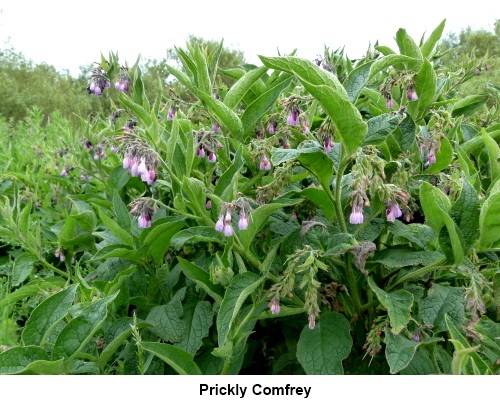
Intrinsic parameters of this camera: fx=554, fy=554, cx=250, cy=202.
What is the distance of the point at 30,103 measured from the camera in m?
17.0

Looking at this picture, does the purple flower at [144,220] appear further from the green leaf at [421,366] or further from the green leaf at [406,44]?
the green leaf at [406,44]

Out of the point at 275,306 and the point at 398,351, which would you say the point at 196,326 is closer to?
the point at 275,306

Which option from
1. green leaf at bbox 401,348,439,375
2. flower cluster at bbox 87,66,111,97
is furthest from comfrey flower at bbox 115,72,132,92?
green leaf at bbox 401,348,439,375

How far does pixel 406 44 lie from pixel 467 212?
0.75 metres

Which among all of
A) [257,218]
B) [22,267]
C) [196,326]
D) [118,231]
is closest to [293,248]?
[257,218]

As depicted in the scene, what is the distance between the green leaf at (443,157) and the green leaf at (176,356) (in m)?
0.99

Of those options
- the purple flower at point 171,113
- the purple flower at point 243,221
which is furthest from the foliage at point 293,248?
the purple flower at point 171,113

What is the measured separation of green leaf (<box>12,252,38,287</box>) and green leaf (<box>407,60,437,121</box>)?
1.60 meters

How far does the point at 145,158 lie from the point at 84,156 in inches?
42.9

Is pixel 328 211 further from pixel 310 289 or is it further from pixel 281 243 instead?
pixel 310 289

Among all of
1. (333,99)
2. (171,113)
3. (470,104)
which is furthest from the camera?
(470,104)

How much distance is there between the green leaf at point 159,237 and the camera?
1.67m

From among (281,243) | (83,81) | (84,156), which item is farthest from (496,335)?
(83,81)

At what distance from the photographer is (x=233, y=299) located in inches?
56.5
